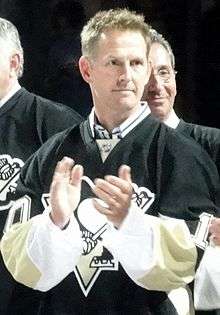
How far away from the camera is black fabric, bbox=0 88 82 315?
1.31 meters

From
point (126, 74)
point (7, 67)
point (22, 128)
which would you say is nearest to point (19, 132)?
point (22, 128)

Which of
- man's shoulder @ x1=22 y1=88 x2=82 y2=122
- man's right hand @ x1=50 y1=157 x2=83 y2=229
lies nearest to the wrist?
man's right hand @ x1=50 y1=157 x2=83 y2=229

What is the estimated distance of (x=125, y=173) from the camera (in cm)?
118

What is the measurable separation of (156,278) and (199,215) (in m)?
0.12

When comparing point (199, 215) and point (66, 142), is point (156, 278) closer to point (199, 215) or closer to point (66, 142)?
point (199, 215)

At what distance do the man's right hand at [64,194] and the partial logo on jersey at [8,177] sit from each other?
0.12 metres

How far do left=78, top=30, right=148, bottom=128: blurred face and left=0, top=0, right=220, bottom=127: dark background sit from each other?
0.06 meters

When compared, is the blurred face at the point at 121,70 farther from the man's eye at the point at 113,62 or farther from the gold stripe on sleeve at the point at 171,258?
the gold stripe on sleeve at the point at 171,258

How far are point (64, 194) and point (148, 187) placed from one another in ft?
0.42

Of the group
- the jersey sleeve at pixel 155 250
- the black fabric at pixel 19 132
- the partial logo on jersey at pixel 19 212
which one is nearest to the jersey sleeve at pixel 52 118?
the black fabric at pixel 19 132

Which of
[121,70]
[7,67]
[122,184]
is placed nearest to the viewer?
[122,184]

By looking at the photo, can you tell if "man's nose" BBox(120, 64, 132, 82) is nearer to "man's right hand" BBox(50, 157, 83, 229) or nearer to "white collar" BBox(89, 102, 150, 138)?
"white collar" BBox(89, 102, 150, 138)

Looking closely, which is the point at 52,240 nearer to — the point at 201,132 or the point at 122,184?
the point at 122,184

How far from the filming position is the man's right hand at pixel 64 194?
1.19 meters
